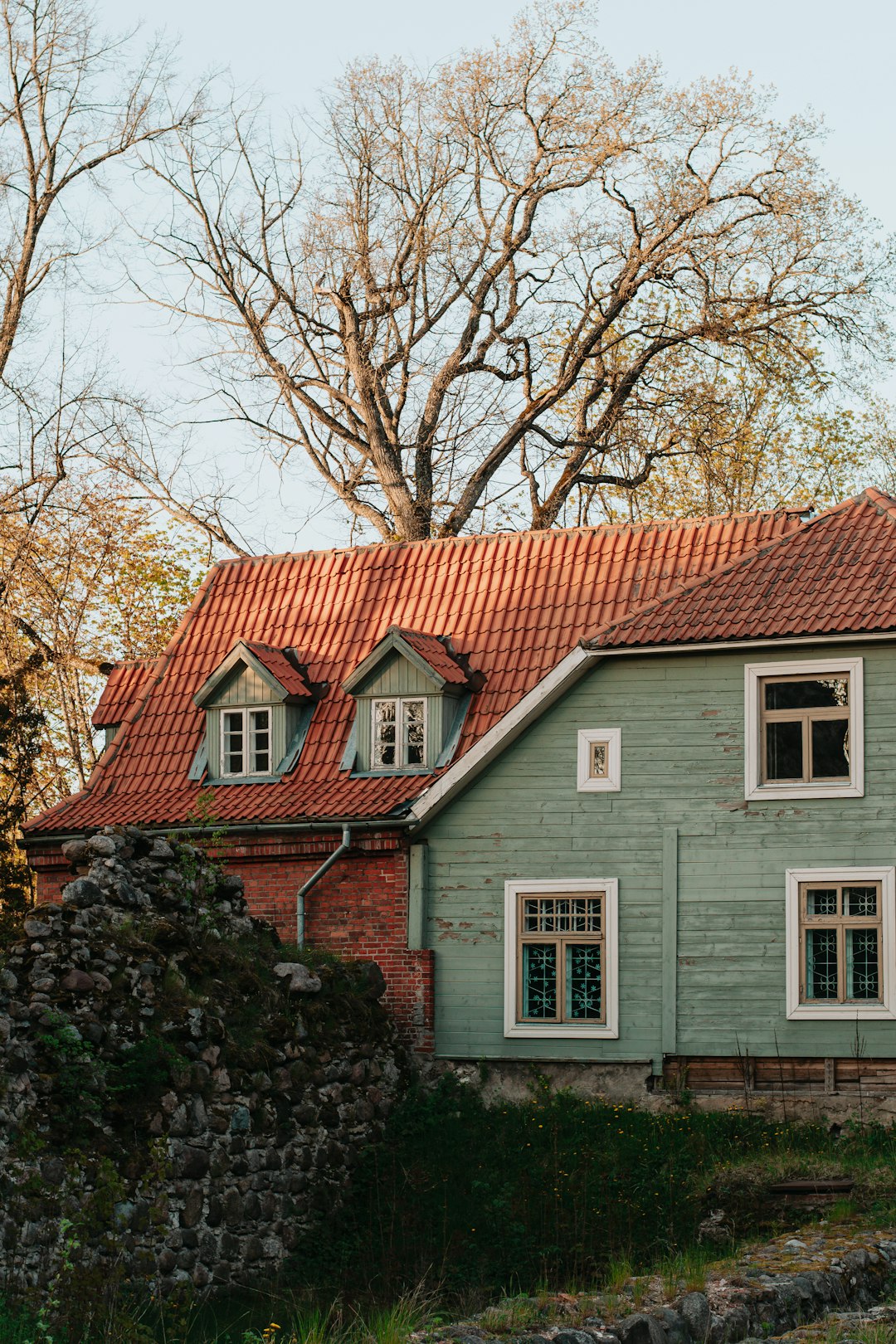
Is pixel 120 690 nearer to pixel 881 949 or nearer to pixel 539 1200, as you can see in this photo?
pixel 539 1200

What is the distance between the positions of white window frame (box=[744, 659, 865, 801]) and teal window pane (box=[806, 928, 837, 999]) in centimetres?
148

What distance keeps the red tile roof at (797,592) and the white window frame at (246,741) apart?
498cm

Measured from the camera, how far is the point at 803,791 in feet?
62.6

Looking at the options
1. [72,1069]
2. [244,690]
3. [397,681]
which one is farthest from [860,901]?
[72,1069]

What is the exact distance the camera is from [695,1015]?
63.0ft

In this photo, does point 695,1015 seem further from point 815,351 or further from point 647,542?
point 815,351

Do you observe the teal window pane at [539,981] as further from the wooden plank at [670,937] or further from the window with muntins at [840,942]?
the window with muntins at [840,942]

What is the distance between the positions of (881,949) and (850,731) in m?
2.32

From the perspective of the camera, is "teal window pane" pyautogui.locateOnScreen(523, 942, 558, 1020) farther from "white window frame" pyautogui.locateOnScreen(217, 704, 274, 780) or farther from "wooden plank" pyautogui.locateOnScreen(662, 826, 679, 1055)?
"white window frame" pyautogui.locateOnScreen(217, 704, 274, 780)

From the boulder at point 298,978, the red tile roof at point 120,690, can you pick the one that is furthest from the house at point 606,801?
the boulder at point 298,978

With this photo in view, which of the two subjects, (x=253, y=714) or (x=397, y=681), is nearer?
(x=397, y=681)

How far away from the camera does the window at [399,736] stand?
21.9 metres

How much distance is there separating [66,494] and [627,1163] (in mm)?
20018

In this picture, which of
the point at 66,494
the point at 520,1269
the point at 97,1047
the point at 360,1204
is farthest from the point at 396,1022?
the point at 66,494
